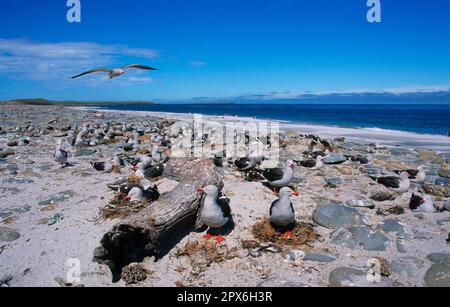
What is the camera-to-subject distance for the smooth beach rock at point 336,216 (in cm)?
598

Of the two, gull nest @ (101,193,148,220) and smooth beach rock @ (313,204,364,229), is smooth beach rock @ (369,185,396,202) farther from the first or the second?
gull nest @ (101,193,148,220)

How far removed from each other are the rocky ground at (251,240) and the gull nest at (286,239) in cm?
4

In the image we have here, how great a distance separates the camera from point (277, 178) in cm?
768

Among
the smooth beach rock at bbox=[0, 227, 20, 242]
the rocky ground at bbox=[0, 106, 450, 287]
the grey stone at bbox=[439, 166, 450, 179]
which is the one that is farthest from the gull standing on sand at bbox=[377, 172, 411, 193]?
the smooth beach rock at bbox=[0, 227, 20, 242]


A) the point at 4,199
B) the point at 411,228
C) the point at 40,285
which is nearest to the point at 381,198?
the point at 411,228

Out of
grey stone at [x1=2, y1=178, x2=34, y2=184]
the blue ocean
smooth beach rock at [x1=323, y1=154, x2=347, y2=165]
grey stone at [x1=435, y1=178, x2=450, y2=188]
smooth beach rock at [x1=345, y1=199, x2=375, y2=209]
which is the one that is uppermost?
the blue ocean

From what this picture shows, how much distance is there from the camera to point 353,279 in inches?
165

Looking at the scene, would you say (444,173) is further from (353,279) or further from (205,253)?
(205,253)

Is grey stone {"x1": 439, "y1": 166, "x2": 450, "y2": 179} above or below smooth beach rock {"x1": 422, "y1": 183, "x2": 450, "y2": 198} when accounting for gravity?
above

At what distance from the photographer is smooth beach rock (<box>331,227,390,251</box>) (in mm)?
5230

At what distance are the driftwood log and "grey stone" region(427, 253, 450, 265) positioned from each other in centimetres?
367

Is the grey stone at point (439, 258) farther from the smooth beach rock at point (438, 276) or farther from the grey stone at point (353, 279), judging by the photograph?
the grey stone at point (353, 279)

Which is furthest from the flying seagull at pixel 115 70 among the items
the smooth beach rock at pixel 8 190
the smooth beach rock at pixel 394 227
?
the smooth beach rock at pixel 394 227
